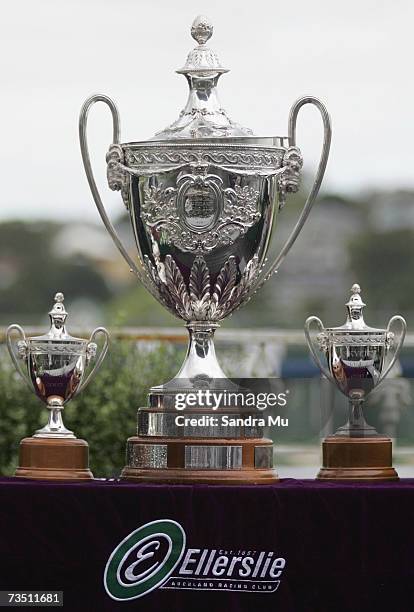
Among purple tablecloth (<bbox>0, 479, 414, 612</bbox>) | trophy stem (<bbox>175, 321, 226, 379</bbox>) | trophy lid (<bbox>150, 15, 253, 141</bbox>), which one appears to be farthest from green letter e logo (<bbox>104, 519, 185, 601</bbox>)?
trophy lid (<bbox>150, 15, 253, 141</bbox>)

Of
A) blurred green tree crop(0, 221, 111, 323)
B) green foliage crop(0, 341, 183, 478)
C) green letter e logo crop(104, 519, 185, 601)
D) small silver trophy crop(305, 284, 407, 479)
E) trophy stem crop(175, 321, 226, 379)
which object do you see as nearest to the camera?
green letter e logo crop(104, 519, 185, 601)

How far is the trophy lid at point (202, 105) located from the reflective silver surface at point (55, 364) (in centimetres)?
45

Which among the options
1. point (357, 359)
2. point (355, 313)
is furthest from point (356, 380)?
point (355, 313)

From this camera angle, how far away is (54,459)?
3.79 m

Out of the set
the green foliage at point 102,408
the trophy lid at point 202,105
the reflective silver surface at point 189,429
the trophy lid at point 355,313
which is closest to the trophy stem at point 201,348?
the reflective silver surface at point 189,429

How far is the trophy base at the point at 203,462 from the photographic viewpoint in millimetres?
3711

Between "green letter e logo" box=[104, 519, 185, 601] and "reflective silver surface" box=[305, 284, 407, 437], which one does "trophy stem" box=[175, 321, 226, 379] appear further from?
"green letter e logo" box=[104, 519, 185, 601]

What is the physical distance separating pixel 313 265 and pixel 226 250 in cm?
3608

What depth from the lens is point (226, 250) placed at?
388 centimetres

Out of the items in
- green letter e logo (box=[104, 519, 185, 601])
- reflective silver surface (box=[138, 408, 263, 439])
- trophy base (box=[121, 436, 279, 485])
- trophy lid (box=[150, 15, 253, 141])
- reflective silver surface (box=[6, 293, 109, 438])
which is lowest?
green letter e logo (box=[104, 519, 185, 601])

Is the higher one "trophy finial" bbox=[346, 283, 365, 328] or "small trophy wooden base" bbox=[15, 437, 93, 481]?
"trophy finial" bbox=[346, 283, 365, 328]

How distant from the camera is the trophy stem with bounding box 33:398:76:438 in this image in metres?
3.84

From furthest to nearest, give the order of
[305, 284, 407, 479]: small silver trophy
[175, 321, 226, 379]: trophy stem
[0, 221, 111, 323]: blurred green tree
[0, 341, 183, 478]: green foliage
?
[0, 221, 111, 323]: blurred green tree
[0, 341, 183, 478]: green foliage
[175, 321, 226, 379]: trophy stem
[305, 284, 407, 479]: small silver trophy

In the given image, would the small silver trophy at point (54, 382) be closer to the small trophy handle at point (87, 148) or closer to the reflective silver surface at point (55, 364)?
the reflective silver surface at point (55, 364)
